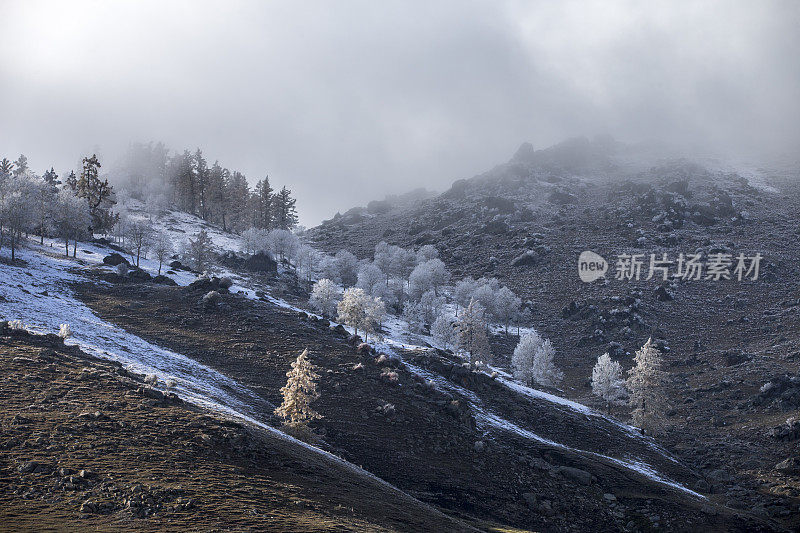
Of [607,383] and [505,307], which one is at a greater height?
[505,307]

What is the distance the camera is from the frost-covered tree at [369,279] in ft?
418

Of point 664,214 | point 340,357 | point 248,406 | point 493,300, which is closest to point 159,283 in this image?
point 340,357

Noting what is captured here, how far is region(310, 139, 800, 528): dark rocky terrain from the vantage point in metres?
69.1

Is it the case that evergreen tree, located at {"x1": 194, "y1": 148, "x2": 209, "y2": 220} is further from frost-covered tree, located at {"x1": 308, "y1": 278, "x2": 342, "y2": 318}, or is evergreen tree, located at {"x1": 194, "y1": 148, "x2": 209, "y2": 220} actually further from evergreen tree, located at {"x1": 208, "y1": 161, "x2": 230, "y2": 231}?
frost-covered tree, located at {"x1": 308, "y1": 278, "x2": 342, "y2": 318}

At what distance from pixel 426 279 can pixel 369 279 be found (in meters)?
14.6

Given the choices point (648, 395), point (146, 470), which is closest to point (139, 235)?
point (146, 470)

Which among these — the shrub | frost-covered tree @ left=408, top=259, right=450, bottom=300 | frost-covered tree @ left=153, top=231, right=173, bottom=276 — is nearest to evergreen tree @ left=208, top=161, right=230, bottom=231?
frost-covered tree @ left=153, top=231, right=173, bottom=276

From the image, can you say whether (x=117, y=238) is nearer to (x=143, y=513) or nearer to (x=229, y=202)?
(x=229, y=202)

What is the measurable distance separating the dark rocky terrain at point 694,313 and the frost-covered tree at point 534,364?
23.1 feet

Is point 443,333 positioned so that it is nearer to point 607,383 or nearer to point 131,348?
point 607,383

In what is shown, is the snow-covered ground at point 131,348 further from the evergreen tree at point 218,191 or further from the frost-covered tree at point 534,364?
Answer: the evergreen tree at point 218,191

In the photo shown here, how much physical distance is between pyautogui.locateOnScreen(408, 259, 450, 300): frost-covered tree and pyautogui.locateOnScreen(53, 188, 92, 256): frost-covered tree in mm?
71271

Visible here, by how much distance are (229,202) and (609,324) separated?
11083 cm

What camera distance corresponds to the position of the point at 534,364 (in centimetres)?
9138
